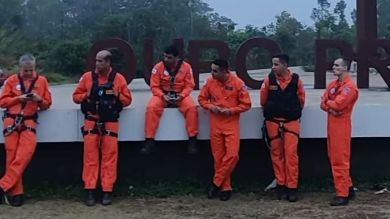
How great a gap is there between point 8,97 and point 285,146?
2898 millimetres

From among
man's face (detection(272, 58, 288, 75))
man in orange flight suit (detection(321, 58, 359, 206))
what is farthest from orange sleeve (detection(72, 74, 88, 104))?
man in orange flight suit (detection(321, 58, 359, 206))

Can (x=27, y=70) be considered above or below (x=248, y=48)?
below

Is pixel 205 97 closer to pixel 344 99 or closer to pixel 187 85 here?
pixel 187 85

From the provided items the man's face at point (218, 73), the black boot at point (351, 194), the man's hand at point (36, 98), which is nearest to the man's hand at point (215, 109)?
the man's face at point (218, 73)

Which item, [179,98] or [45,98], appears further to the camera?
[179,98]

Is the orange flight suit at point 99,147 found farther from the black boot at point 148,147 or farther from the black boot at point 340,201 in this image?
the black boot at point 340,201

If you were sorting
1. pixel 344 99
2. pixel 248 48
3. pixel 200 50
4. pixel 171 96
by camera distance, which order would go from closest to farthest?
pixel 344 99
pixel 171 96
pixel 248 48
pixel 200 50

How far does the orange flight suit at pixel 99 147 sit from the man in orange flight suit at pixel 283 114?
5.04 feet

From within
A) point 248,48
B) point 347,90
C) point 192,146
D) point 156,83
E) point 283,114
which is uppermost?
point 248,48

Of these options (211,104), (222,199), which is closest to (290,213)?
(222,199)

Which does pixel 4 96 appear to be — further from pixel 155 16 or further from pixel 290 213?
pixel 155 16

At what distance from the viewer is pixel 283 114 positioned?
7867mm

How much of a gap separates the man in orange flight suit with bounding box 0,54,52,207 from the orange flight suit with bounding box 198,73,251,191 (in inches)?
68.3

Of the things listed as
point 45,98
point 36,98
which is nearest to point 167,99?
A: point 45,98
